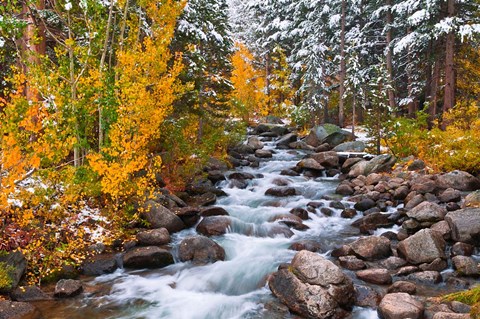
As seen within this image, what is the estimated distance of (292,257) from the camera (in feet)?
30.3

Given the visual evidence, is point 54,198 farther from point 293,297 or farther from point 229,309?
point 293,297

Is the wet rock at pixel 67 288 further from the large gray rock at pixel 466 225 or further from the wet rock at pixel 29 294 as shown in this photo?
the large gray rock at pixel 466 225

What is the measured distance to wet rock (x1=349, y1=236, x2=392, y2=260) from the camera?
8789 mm

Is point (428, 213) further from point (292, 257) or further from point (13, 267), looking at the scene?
point (13, 267)

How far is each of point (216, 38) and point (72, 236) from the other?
1173 cm

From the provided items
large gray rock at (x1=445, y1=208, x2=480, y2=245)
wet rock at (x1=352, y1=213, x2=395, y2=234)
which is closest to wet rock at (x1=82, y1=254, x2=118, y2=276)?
wet rock at (x1=352, y1=213, x2=395, y2=234)

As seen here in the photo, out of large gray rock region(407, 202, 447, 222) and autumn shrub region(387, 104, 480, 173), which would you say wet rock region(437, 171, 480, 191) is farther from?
large gray rock region(407, 202, 447, 222)

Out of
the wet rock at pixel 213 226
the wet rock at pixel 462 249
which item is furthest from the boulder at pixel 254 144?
the wet rock at pixel 462 249

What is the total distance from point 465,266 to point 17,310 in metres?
8.53

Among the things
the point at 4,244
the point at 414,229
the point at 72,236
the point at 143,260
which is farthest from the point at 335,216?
the point at 4,244

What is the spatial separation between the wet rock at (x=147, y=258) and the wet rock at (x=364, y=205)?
6.63m

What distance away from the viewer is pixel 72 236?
8.10 meters

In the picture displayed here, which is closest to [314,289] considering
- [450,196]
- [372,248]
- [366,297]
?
[366,297]

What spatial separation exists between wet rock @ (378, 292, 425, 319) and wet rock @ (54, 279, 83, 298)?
5.62m
